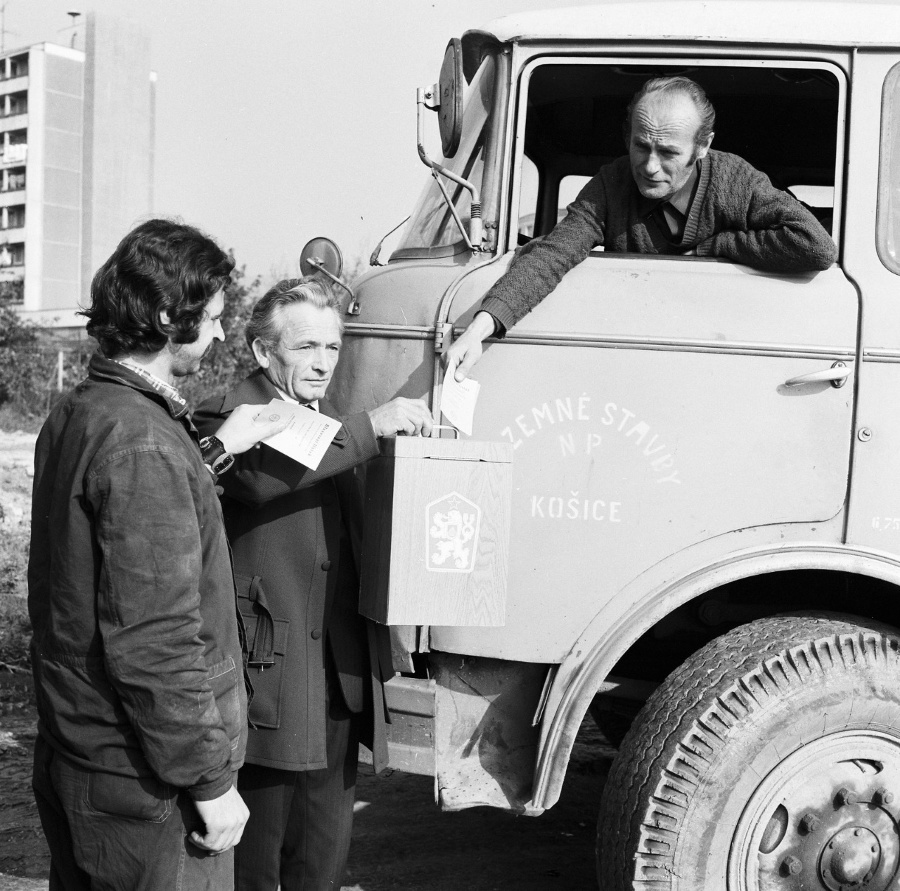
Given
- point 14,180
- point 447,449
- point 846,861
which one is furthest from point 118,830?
point 14,180

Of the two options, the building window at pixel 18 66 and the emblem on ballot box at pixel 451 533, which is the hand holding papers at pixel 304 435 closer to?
the emblem on ballot box at pixel 451 533

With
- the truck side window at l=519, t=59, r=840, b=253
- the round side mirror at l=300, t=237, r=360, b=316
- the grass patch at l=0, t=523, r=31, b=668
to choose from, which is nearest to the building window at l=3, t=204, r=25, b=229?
the grass patch at l=0, t=523, r=31, b=668

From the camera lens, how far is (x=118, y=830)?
195 centimetres

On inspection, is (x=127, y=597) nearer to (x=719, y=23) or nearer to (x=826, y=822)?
(x=826, y=822)

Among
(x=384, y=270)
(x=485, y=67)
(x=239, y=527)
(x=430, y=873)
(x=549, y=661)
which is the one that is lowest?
(x=430, y=873)

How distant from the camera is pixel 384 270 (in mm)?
3154

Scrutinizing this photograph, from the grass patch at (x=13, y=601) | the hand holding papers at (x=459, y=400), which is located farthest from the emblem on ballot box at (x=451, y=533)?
the grass patch at (x=13, y=601)

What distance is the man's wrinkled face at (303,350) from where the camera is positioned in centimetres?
276

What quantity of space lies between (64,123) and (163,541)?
195ft

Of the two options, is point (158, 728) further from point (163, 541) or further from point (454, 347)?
point (454, 347)

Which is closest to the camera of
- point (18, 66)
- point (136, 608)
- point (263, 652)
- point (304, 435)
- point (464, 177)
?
point (136, 608)

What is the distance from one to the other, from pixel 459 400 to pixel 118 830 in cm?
129

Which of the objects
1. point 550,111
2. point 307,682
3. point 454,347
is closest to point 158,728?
point 307,682

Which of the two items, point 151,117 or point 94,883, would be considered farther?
point 151,117
